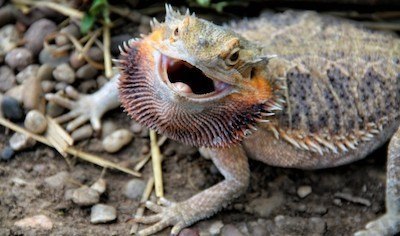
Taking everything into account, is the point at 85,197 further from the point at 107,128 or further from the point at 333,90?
the point at 333,90

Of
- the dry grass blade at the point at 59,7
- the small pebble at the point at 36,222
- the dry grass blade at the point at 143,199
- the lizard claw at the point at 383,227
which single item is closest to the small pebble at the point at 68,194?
the small pebble at the point at 36,222

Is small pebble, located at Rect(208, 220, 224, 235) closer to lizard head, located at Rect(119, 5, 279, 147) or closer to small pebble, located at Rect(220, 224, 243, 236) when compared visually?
small pebble, located at Rect(220, 224, 243, 236)

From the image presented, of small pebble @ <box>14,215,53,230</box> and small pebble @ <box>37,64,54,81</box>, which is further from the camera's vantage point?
small pebble @ <box>37,64,54,81</box>

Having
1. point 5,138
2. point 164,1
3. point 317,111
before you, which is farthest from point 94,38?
point 317,111

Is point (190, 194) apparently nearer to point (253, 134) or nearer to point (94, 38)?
point (253, 134)

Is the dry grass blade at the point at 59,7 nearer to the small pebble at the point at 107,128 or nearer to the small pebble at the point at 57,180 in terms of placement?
the small pebble at the point at 107,128

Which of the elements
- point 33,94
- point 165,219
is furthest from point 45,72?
point 165,219

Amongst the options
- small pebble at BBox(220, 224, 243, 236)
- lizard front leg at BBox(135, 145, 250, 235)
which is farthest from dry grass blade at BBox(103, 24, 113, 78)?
small pebble at BBox(220, 224, 243, 236)
